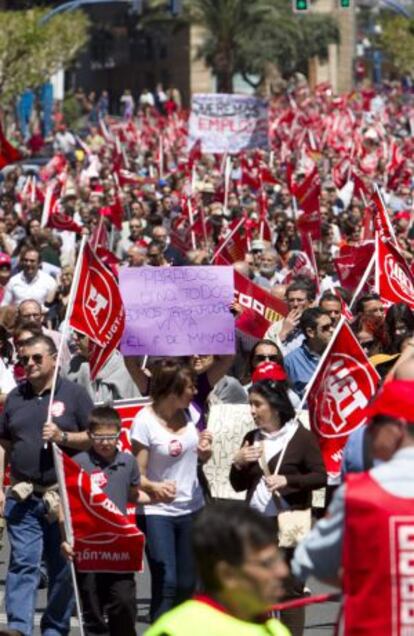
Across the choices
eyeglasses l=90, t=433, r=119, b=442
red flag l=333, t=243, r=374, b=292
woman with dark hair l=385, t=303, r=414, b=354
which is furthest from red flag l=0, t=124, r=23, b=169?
eyeglasses l=90, t=433, r=119, b=442

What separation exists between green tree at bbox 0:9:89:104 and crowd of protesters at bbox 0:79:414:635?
2059cm

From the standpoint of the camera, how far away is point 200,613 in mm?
4758

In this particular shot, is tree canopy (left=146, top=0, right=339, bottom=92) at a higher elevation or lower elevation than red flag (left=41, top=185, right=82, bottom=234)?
lower

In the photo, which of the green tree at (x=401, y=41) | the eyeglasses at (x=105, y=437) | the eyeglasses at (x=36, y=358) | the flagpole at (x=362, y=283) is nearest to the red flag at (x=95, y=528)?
the eyeglasses at (x=105, y=437)

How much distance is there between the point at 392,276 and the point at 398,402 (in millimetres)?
8486

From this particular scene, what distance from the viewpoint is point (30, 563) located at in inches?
370

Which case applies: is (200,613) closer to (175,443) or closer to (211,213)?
(175,443)

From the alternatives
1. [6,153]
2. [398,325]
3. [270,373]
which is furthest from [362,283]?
[6,153]

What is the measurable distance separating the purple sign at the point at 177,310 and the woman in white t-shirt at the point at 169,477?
6.14ft

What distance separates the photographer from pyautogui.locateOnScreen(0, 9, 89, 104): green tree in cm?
5972

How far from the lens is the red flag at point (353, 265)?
15.7 meters

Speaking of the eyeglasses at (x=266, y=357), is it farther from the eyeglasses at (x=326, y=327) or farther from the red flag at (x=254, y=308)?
the red flag at (x=254, y=308)

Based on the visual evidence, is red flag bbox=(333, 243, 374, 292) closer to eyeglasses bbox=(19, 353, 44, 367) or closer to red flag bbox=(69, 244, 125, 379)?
red flag bbox=(69, 244, 125, 379)

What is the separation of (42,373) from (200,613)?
4885 mm
